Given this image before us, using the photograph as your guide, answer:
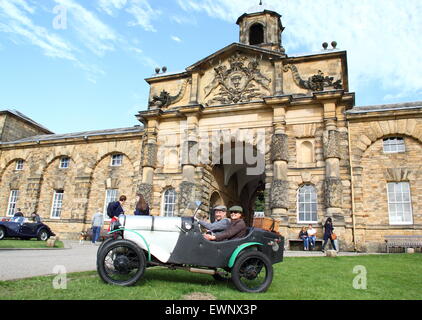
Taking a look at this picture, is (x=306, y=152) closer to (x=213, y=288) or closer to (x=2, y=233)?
(x=213, y=288)

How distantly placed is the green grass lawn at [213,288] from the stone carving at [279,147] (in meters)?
10.0

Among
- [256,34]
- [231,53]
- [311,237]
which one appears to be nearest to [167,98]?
[231,53]

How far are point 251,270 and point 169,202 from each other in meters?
14.9

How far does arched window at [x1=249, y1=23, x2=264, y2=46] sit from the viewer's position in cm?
2277

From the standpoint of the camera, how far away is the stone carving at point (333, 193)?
631 inches

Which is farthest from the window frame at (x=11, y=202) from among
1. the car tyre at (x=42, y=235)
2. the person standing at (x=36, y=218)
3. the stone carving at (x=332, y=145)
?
the stone carving at (x=332, y=145)

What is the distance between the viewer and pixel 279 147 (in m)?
17.5

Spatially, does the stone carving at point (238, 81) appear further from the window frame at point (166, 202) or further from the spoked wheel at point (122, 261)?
the spoked wheel at point (122, 261)

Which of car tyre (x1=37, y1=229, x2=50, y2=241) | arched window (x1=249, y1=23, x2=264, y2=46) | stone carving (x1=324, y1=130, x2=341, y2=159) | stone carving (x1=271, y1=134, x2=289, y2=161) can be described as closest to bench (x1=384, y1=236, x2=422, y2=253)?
stone carving (x1=324, y1=130, x2=341, y2=159)

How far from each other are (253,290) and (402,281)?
3453 mm

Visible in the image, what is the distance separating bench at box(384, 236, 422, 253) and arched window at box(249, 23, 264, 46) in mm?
14395

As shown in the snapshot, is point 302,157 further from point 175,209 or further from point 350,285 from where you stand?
point 350,285

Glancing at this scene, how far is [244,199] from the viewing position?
2928 centimetres
